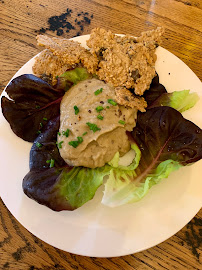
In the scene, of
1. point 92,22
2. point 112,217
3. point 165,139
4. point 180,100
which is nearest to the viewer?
point 112,217

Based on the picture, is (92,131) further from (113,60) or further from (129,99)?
(113,60)

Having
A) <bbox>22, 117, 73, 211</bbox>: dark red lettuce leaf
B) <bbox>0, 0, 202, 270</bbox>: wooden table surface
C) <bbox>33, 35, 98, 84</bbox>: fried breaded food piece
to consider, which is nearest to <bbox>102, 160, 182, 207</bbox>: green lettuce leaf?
<bbox>22, 117, 73, 211</bbox>: dark red lettuce leaf

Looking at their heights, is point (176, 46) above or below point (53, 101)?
above

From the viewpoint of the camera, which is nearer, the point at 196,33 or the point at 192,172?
the point at 192,172

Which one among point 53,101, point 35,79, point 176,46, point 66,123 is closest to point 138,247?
point 66,123

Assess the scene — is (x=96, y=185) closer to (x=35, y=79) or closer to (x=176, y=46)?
(x=35, y=79)

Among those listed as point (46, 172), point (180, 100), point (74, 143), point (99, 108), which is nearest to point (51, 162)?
point (46, 172)

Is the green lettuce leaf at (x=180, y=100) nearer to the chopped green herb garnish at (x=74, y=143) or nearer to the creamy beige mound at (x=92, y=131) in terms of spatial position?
the creamy beige mound at (x=92, y=131)
